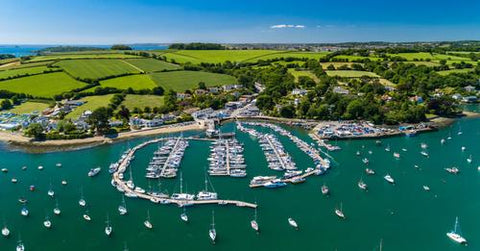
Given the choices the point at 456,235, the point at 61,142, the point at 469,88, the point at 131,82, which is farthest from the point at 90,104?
the point at 469,88

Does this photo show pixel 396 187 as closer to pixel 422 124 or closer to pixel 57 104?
pixel 422 124

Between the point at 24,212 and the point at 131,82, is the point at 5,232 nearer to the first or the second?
the point at 24,212

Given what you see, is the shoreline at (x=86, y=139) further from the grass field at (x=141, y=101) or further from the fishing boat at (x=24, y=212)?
the fishing boat at (x=24, y=212)

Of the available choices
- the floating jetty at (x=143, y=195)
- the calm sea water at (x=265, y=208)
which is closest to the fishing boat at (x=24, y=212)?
the calm sea water at (x=265, y=208)

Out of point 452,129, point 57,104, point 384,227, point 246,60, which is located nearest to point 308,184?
point 384,227

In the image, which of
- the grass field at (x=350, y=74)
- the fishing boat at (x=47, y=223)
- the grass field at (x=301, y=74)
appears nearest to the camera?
the fishing boat at (x=47, y=223)

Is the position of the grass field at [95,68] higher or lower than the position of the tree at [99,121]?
higher

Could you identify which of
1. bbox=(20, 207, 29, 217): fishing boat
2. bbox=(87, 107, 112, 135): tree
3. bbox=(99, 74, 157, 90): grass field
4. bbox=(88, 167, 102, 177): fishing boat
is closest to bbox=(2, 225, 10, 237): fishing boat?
bbox=(20, 207, 29, 217): fishing boat

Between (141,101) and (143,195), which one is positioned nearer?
(143,195)
